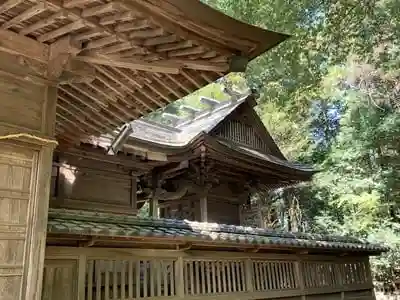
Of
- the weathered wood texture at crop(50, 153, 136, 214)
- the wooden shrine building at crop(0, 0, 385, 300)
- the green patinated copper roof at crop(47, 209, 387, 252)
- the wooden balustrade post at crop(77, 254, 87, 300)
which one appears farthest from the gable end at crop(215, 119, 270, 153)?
the wooden balustrade post at crop(77, 254, 87, 300)

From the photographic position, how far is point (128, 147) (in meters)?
7.78

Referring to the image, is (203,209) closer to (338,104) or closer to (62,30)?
(62,30)

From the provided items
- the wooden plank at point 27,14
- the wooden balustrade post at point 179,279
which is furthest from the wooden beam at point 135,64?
the wooden balustrade post at point 179,279

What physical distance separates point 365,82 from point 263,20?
987 cm

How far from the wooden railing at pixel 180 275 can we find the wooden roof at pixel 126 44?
211 cm

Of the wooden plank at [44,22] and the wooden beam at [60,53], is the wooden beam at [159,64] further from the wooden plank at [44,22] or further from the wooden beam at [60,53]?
the wooden plank at [44,22]

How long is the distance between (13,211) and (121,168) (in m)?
5.24

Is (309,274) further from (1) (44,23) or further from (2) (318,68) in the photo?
(1) (44,23)

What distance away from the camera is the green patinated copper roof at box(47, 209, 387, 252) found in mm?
4723

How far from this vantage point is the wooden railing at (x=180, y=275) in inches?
188

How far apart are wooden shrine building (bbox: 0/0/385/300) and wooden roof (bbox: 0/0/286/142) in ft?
0.04

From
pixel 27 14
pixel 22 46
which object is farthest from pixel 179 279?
A: pixel 27 14

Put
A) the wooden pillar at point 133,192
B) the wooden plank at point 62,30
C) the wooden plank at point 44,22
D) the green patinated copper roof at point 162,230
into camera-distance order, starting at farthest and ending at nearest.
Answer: the wooden pillar at point 133,192 < the green patinated copper roof at point 162,230 < the wooden plank at point 62,30 < the wooden plank at point 44,22

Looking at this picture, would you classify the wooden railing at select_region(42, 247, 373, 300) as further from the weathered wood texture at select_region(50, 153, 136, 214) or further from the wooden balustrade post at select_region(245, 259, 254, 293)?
the weathered wood texture at select_region(50, 153, 136, 214)
